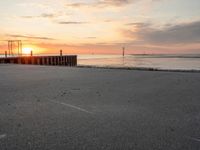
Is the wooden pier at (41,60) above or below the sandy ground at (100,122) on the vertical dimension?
above

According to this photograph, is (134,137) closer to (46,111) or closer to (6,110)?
(46,111)

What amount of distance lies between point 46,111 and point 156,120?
2.18m

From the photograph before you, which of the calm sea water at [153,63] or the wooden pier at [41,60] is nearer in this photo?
the wooden pier at [41,60]

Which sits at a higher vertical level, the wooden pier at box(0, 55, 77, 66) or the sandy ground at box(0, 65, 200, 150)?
the wooden pier at box(0, 55, 77, 66)

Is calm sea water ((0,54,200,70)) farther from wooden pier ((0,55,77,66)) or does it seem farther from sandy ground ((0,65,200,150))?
sandy ground ((0,65,200,150))

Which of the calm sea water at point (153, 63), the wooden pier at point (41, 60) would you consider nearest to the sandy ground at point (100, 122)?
the calm sea water at point (153, 63)

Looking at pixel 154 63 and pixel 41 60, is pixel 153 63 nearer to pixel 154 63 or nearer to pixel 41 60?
pixel 154 63

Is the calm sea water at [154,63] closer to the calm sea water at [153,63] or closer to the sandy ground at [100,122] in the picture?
the calm sea water at [153,63]

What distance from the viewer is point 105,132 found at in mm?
4207

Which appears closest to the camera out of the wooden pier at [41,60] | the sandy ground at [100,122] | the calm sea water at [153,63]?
the sandy ground at [100,122]

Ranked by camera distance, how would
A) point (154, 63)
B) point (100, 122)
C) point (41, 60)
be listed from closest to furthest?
1. point (100, 122)
2. point (41, 60)
3. point (154, 63)

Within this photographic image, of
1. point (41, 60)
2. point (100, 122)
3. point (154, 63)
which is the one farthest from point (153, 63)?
point (100, 122)

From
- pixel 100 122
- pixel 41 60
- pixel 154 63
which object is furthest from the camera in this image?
pixel 154 63

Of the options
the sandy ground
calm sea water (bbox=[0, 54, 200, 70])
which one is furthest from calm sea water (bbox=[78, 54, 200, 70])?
the sandy ground
